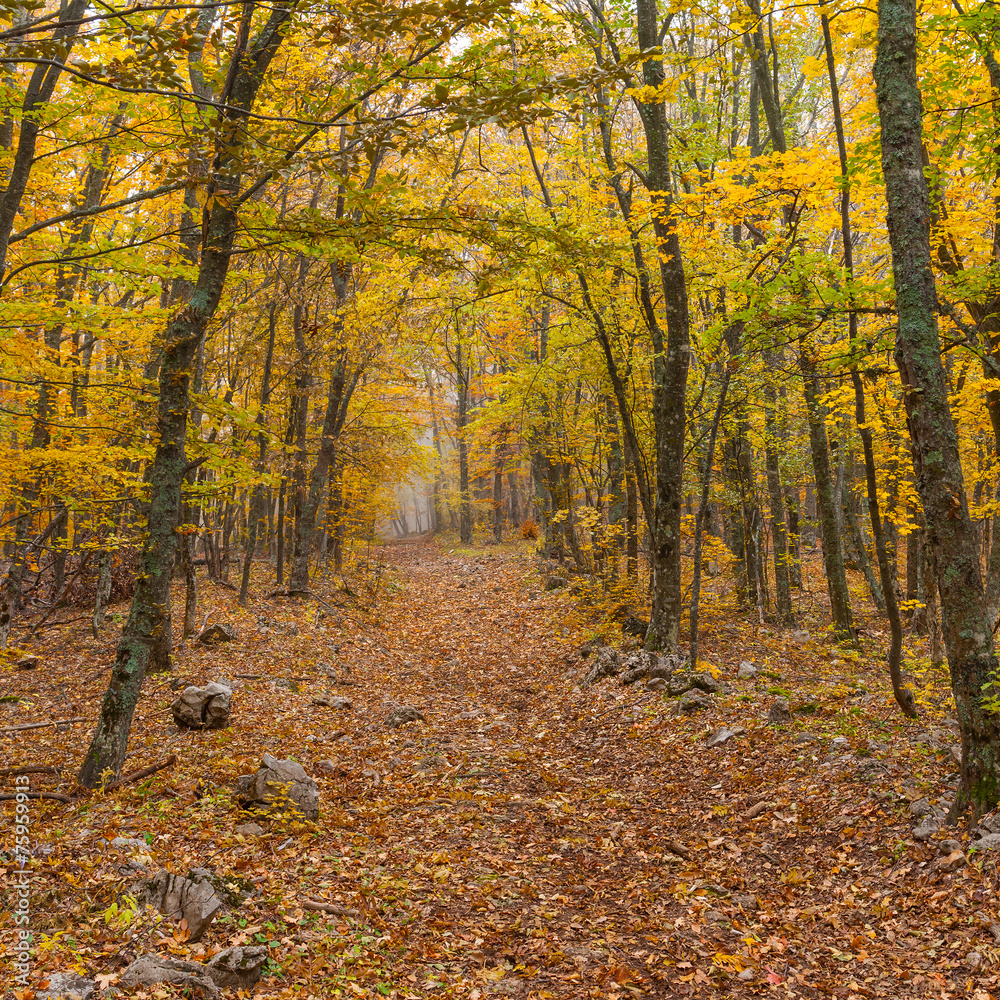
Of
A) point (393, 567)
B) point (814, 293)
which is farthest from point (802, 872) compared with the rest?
point (393, 567)

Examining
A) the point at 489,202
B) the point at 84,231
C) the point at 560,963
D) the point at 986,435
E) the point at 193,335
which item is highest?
the point at 489,202

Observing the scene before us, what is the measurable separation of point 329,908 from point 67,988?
162 cm

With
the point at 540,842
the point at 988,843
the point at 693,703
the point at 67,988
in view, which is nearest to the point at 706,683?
the point at 693,703

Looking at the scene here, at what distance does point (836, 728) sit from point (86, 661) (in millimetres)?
10777

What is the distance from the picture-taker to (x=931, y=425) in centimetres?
461

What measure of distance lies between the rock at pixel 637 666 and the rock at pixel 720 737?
7.52ft

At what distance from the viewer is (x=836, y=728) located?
22.4ft

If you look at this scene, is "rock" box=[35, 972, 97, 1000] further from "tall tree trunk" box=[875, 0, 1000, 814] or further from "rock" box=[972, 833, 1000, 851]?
"tall tree trunk" box=[875, 0, 1000, 814]

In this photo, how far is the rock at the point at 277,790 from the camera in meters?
5.81

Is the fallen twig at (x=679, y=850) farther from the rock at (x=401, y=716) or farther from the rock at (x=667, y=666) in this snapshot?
the rock at (x=401, y=716)

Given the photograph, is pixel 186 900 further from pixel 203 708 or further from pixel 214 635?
pixel 214 635

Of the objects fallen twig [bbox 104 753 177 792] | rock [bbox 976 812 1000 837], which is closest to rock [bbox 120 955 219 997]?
fallen twig [bbox 104 753 177 792]

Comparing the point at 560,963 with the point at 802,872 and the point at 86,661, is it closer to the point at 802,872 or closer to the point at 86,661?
the point at 802,872

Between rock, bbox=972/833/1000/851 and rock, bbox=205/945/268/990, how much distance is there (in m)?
4.62
